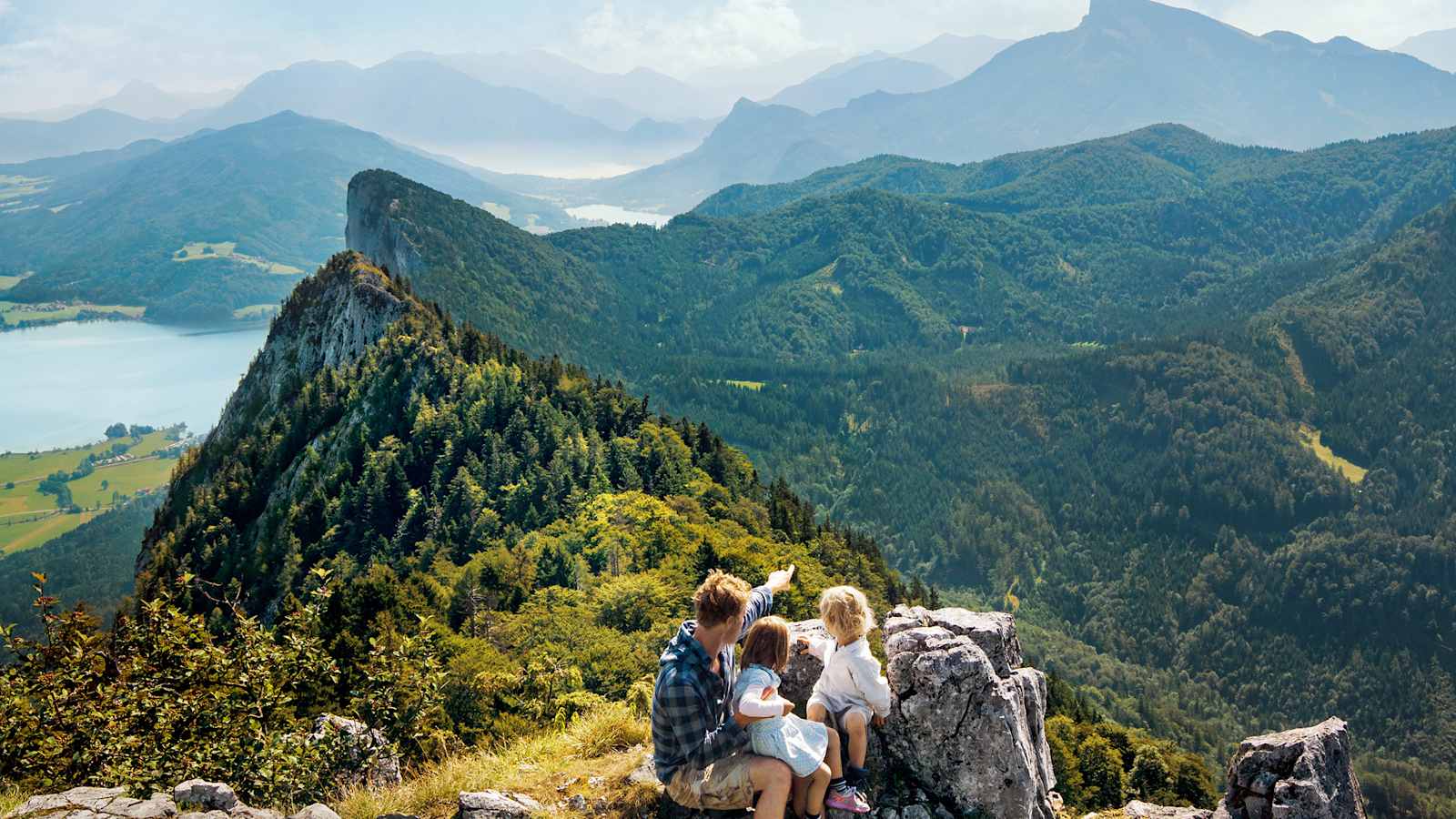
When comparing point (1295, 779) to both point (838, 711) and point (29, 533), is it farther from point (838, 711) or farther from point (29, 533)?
point (29, 533)

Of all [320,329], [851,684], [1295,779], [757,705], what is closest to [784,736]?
[757,705]

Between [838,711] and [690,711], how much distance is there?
278cm

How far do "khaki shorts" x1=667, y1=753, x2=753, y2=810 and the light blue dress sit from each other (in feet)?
1.17

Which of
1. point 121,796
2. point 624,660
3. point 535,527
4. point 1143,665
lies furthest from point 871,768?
point 1143,665

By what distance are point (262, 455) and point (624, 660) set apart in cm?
5391

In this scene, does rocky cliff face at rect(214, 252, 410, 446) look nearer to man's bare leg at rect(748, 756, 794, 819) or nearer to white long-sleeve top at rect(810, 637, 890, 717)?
white long-sleeve top at rect(810, 637, 890, 717)

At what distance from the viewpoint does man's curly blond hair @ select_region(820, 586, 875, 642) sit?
12.7 m

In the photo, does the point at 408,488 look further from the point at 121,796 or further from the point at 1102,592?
the point at 1102,592

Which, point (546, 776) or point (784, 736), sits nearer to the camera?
point (784, 736)

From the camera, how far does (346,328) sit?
82.8 meters

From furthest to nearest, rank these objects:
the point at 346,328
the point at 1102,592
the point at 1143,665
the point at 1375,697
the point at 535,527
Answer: the point at 1102,592, the point at 1143,665, the point at 1375,697, the point at 346,328, the point at 535,527

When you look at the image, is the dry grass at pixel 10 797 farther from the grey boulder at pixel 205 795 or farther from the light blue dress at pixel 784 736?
the light blue dress at pixel 784 736

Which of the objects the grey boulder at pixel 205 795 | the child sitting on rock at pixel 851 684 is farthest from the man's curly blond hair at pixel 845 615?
the grey boulder at pixel 205 795

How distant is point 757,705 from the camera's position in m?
11.2
